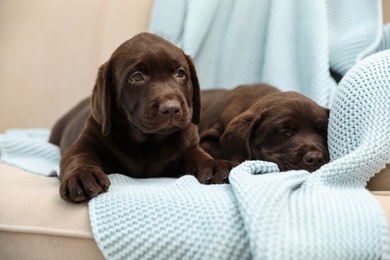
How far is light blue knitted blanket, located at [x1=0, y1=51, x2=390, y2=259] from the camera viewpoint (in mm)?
1442

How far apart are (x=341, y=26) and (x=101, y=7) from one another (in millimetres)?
1457

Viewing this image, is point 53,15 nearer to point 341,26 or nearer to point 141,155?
point 141,155

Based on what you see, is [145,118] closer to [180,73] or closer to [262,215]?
[180,73]

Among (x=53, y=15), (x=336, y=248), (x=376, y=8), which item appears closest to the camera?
(x=336, y=248)

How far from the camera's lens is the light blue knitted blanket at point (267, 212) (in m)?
1.44

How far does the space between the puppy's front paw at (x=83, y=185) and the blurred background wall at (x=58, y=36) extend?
169 centimetres

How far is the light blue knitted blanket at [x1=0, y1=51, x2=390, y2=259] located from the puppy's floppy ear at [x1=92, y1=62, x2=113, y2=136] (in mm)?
405

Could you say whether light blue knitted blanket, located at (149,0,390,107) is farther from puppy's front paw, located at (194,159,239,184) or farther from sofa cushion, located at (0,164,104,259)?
sofa cushion, located at (0,164,104,259)

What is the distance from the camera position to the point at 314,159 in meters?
2.10

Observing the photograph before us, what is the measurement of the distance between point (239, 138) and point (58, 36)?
1605 millimetres

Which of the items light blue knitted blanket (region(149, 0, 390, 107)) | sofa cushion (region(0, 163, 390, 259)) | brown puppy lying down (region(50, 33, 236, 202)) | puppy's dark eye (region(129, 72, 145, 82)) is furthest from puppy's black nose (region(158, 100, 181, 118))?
light blue knitted blanket (region(149, 0, 390, 107))

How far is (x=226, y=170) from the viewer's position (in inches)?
77.6

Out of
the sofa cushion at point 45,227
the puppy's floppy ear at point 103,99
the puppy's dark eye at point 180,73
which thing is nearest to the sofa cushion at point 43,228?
the sofa cushion at point 45,227

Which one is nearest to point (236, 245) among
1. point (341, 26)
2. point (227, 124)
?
point (227, 124)
